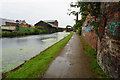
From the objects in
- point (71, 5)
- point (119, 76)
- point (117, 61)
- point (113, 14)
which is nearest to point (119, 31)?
point (113, 14)

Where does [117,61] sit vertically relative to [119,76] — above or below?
above

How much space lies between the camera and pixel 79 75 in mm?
2510

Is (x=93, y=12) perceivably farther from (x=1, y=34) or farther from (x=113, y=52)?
(x=1, y=34)

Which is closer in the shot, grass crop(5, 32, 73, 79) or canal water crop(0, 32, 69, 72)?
grass crop(5, 32, 73, 79)

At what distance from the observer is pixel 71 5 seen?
4426mm

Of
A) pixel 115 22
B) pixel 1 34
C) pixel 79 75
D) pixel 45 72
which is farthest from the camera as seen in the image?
pixel 1 34

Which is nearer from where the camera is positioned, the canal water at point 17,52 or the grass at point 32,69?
the grass at point 32,69

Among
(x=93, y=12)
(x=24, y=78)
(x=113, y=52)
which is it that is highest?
(x=93, y=12)

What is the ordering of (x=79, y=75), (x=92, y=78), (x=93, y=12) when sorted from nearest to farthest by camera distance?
(x=92, y=78) → (x=79, y=75) → (x=93, y=12)

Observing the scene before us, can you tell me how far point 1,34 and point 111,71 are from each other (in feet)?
79.5

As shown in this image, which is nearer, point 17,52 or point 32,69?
point 32,69

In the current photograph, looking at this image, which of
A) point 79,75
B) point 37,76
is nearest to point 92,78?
point 79,75

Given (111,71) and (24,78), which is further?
(24,78)

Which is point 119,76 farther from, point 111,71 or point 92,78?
point 92,78
